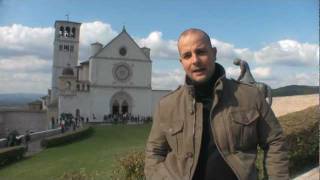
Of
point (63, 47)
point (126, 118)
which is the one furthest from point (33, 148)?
point (63, 47)

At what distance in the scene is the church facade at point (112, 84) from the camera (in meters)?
57.9

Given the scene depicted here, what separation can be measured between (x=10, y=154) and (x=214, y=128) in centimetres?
2214

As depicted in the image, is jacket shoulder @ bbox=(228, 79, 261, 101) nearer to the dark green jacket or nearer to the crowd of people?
the dark green jacket

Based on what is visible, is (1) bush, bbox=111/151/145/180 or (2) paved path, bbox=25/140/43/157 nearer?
(1) bush, bbox=111/151/145/180

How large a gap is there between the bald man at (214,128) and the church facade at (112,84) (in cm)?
5517

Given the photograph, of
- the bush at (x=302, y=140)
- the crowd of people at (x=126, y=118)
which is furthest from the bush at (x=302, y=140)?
the crowd of people at (x=126, y=118)

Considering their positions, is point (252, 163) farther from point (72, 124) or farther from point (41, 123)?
point (41, 123)

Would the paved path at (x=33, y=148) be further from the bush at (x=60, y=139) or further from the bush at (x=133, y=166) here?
the bush at (x=133, y=166)

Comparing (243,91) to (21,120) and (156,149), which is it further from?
(21,120)

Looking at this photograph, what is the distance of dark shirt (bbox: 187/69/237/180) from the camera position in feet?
7.75

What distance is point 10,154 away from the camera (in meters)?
23.1

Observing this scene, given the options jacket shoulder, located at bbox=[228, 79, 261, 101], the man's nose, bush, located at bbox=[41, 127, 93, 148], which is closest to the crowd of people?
bush, located at bbox=[41, 127, 93, 148]

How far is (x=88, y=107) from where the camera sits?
57.8m

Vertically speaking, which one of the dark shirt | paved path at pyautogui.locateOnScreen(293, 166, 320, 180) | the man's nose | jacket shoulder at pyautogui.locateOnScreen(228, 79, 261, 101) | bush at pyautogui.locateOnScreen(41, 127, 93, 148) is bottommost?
bush at pyautogui.locateOnScreen(41, 127, 93, 148)
